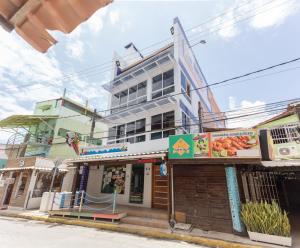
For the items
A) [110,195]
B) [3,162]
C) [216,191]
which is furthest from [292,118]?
[3,162]

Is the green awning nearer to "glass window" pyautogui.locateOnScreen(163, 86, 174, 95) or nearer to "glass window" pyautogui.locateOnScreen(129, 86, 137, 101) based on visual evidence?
"glass window" pyautogui.locateOnScreen(129, 86, 137, 101)

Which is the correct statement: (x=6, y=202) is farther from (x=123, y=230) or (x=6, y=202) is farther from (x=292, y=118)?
(x=292, y=118)

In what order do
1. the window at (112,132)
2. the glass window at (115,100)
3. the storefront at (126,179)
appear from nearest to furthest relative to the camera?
the storefront at (126,179)
the window at (112,132)
the glass window at (115,100)

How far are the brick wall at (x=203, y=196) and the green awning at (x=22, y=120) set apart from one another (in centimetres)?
1975

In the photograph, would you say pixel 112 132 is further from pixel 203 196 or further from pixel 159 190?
pixel 203 196

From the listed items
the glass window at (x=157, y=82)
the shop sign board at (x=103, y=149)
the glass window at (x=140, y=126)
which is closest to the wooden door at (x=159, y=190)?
the shop sign board at (x=103, y=149)

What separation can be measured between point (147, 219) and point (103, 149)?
6.64m

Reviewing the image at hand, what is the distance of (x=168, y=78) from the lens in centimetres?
1466

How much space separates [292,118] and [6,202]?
25.2m

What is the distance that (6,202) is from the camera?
55.0 ft

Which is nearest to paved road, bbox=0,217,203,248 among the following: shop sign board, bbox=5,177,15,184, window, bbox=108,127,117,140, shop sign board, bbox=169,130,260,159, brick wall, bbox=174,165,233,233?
brick wall, bbox=174,165,233,233

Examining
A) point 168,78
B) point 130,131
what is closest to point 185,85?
point 168,78

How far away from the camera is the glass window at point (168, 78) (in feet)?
47.0

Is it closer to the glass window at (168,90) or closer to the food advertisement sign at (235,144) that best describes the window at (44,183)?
the glass window at (168,90)
